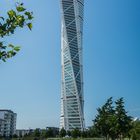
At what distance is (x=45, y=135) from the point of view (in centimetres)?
15050

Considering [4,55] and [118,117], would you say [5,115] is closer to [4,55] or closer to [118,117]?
[118,117]

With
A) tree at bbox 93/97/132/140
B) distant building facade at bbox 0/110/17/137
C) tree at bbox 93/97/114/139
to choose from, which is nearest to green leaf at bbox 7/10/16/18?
tree at bbox 93/97/132/140

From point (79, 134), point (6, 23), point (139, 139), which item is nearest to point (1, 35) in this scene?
point (6, 23)

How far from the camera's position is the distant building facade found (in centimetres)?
17468

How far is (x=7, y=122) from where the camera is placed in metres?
182

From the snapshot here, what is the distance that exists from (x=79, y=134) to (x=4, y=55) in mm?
135862

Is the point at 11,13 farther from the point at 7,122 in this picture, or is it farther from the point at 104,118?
the point at 7,122


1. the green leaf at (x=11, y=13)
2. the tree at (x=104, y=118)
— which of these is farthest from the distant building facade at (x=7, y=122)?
the green leaf at (x=11, y=13)

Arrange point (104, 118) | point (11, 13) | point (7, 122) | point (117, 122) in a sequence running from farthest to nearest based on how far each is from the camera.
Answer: point (7, 122) → point (104, 118) → point (117, 122) → point (11, 13)

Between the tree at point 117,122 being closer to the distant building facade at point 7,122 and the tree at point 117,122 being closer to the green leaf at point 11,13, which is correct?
the green leaf at point 11,13

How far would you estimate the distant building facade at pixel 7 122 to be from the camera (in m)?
175

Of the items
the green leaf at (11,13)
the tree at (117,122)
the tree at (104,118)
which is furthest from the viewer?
the tree at (104,118)

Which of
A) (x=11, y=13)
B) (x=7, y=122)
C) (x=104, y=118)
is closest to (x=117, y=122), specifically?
(x=104, y=118)

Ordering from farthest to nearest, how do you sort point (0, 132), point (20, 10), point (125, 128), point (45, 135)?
point (0, 132) < point (45, 135) < point (125, 128) < point (20, 10)
